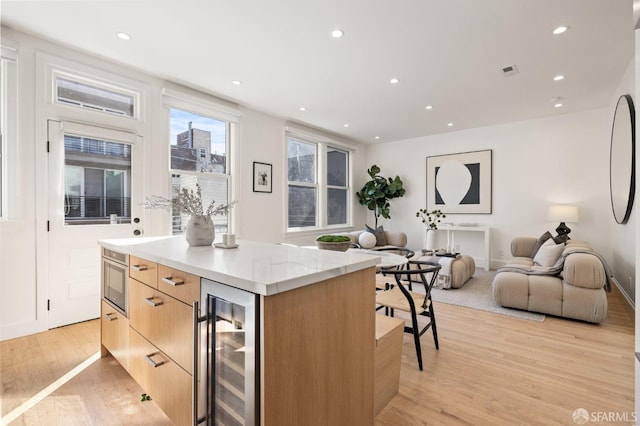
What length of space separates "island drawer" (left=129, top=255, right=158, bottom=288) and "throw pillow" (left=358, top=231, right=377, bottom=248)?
409 cm

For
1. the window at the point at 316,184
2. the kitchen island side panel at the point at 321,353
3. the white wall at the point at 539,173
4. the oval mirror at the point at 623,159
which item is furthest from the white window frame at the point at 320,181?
the oval mirror at the point at 623,159

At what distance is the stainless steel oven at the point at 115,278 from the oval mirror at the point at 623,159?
186 inches

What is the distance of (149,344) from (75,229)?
Result: 221 cm

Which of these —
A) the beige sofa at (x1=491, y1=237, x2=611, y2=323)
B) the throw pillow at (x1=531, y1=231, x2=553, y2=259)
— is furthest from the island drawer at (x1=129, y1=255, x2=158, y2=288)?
the throw pillow at (x1=531, y1=231, x2=553, y2=259)

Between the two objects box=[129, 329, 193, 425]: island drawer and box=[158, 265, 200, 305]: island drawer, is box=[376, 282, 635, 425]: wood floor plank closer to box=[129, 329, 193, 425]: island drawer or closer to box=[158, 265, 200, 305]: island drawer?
box=[129, 329, 193, 425]: island drawer

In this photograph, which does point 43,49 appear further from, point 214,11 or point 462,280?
point 462,280

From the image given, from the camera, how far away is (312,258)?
143cm

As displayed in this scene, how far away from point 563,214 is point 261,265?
536cm

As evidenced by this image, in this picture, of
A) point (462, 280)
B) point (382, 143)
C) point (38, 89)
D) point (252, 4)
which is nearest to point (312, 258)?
point (252, 4)

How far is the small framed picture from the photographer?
4812mm

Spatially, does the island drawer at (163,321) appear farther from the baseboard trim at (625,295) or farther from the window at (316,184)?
the baseboard trim at (625,295)

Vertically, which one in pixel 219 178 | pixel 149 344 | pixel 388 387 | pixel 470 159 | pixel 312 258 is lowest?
pixel 388 387

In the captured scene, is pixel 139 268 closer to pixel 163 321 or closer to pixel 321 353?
pixel 163 321

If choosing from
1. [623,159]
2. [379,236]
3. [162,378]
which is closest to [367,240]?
[379,236]
